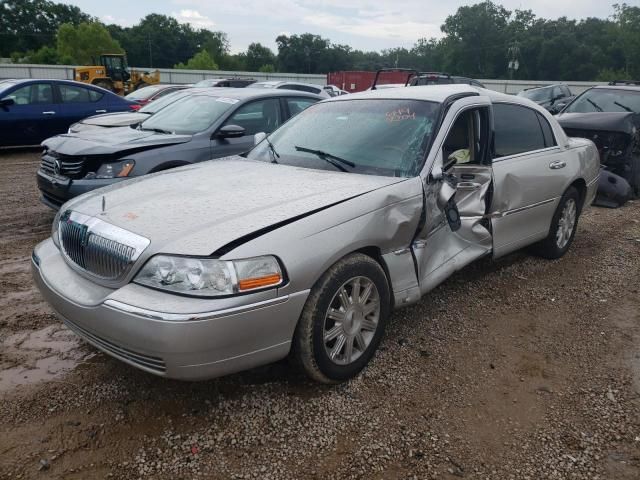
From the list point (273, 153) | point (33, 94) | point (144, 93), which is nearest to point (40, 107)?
point (33, 94)

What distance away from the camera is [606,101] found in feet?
30.5

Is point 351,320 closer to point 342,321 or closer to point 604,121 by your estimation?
point 342,321

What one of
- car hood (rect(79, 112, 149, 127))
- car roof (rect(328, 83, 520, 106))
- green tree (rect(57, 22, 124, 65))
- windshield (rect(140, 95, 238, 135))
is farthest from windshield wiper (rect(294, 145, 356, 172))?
green tree (rect(57, 22, 124, 65))

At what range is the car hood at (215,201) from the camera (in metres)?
2.55

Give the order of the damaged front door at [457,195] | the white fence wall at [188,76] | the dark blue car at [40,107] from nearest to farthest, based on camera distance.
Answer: the damaged front door at [457,195] < the dark blue car at [40,107] < the white fence wall at [188,76]

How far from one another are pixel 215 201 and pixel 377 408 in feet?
4.81

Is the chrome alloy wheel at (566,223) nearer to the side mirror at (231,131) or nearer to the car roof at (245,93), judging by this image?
the side mirror at (231,131)

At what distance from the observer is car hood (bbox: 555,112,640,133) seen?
23.8ft

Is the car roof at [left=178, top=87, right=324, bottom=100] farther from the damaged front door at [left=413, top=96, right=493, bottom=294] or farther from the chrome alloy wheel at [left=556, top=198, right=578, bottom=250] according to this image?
the chrome alloy wheel at [left=556, top=198, right=578, bottom=250]

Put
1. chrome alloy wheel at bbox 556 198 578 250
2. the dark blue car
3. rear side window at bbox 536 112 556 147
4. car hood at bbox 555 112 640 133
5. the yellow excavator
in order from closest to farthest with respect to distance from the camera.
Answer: rear side window at bbox 536 112 556 147 < chrome alloy wheel at bbox 556 198 578 250 < car hood at bbox 555 112 640 133 < the dark blue car < the yellow excavator

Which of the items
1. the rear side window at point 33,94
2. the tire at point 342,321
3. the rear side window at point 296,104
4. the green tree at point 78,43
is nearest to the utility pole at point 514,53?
the green tree at point 78,43

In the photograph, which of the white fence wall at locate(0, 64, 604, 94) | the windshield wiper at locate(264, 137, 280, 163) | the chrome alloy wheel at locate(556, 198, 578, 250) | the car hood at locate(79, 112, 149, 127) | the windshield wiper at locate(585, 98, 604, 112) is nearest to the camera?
the windshield wiper at locate(264, 137, 280, 163)

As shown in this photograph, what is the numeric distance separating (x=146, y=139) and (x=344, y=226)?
12.5ft

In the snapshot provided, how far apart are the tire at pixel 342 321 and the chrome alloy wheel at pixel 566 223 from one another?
2734 mm
